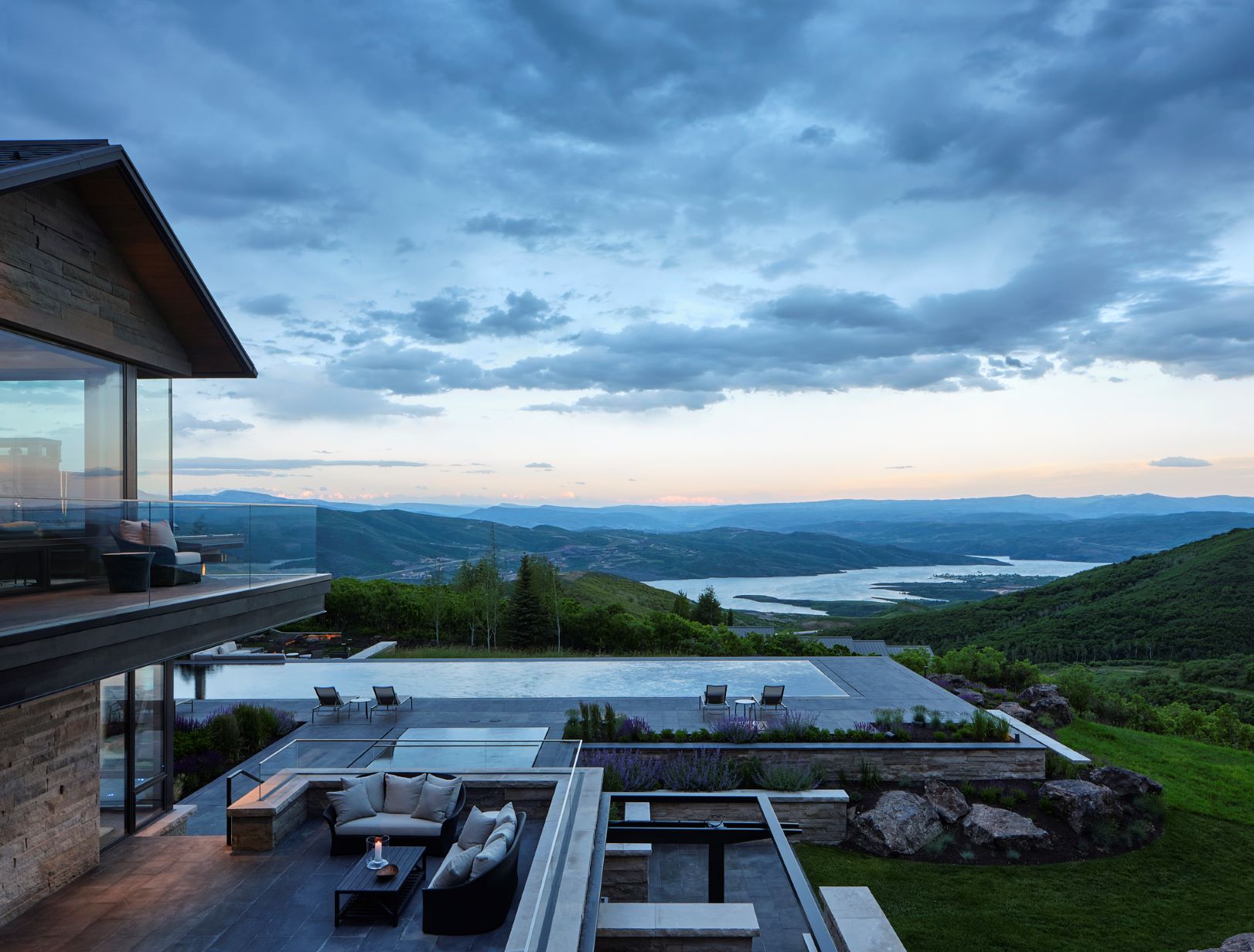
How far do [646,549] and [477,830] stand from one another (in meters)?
133

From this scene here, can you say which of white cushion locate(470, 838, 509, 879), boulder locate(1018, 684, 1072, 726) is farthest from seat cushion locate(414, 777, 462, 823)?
boulder locate(1018, 684, 1072, 726)

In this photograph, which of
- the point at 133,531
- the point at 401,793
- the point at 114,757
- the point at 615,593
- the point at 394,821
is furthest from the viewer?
the point at 615,593

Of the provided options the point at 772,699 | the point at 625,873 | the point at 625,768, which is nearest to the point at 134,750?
the point at 625,873

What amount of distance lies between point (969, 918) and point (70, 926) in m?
9.32

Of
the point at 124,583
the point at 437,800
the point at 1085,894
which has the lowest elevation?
the point at 1085,894

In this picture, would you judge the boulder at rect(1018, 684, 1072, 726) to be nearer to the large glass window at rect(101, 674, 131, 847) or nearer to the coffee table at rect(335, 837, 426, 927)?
the coffee table at rect(335, 837, 426, 927)

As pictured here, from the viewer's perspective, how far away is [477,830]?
6922 mm

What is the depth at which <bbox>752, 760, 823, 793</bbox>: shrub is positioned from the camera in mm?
10875

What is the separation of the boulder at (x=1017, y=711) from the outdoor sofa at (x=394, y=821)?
484 inches

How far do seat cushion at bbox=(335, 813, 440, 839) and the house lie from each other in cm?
236

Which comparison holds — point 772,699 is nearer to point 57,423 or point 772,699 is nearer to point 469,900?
point 469,900

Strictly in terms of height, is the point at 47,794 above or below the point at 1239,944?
above

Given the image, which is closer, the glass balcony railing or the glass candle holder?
the glass balcony railing

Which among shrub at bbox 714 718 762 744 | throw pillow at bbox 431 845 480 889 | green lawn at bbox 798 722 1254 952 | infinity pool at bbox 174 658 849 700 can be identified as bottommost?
green lawn at bbox 798 722 1254 952
